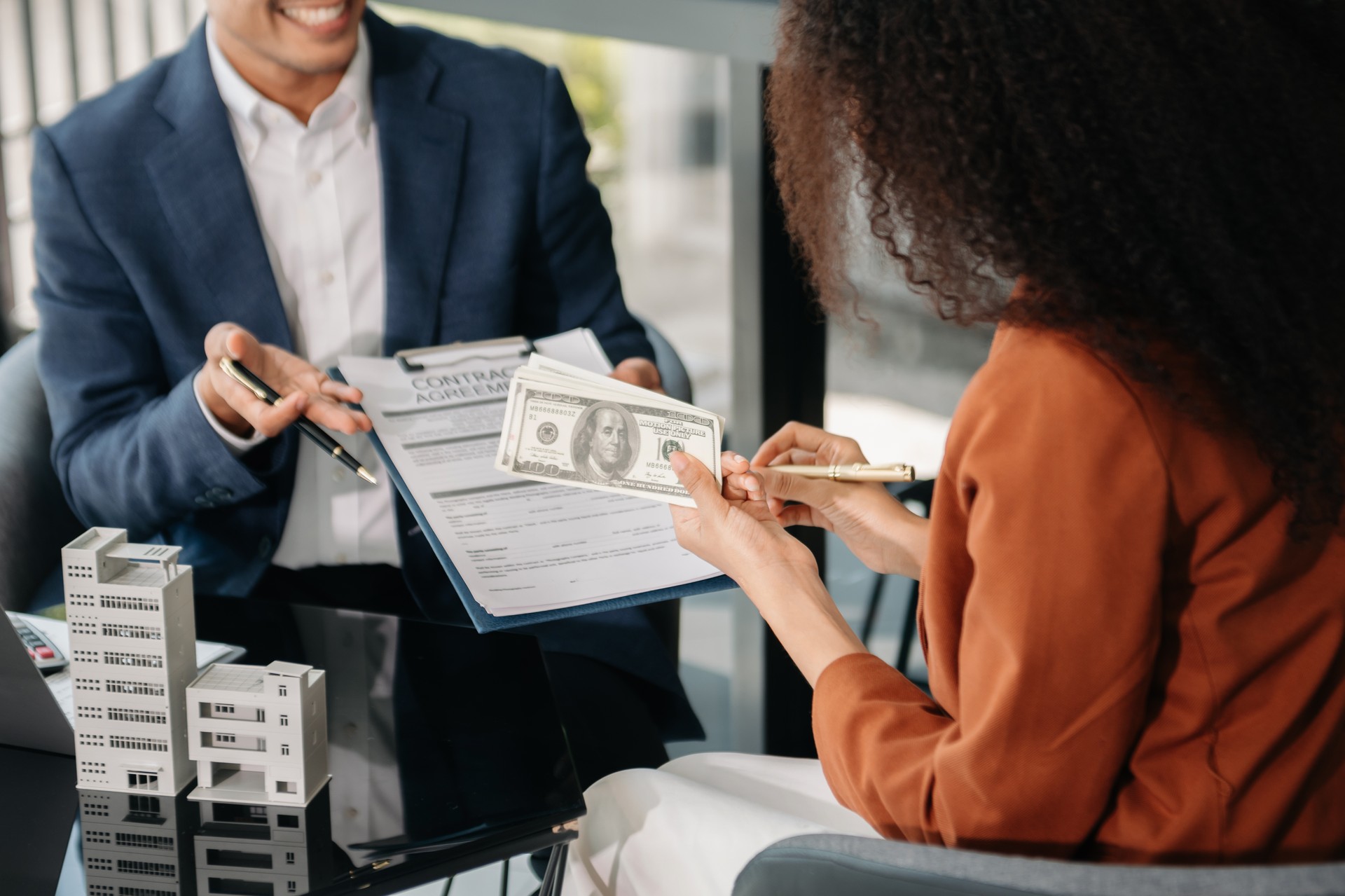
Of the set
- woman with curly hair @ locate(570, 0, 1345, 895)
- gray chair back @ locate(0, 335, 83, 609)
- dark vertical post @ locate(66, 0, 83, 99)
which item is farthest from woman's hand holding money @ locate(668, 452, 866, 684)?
dark vertical post @ locate(66, 0, 83, 99)

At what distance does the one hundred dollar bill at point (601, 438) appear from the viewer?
133 cm

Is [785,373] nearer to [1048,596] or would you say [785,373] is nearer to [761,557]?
[761,557]

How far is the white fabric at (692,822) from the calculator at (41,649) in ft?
1.89

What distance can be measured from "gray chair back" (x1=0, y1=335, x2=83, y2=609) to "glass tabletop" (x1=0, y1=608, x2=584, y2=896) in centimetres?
64

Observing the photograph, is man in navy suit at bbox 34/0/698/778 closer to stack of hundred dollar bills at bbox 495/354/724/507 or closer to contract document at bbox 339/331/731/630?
contract document at bbox 339/331/731/630

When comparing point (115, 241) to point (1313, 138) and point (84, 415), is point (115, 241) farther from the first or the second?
point (1313, 138)

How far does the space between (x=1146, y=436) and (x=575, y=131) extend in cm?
133

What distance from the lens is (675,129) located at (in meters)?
6.88

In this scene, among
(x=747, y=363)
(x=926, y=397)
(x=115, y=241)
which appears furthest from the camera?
(x=926, y=397)

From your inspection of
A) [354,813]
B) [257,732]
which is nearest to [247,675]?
[257,732]

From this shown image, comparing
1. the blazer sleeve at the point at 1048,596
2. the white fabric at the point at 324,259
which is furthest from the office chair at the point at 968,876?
Result: the white fabric at the point at 324,259

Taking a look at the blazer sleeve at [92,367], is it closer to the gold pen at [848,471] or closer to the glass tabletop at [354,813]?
the glass tabletop at [354,813]

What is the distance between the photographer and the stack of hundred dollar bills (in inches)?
52.2

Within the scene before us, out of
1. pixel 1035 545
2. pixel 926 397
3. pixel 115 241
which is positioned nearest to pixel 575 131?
pixel 115 241
